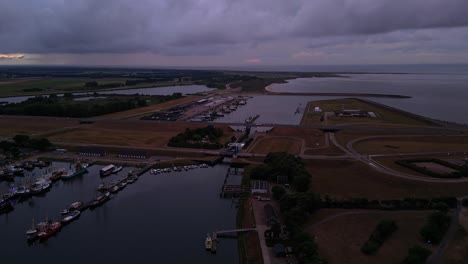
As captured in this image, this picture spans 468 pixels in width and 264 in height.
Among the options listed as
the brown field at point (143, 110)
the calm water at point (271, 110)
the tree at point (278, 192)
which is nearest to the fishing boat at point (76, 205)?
the tree at point (278, 192)

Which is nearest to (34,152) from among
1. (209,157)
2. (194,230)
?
(209,157)

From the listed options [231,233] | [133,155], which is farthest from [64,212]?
[133,155]


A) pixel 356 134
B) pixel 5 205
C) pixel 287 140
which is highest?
pixel 356 134

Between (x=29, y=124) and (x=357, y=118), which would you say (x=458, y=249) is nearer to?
(x=357, y=118)

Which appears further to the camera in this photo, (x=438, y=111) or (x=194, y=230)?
(x=438, y=111)

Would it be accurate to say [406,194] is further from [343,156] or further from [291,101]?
[291,101]

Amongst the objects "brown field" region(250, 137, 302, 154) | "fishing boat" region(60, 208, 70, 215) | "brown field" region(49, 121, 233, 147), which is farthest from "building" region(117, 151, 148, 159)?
"fishing boat" region(60, 208, 70, 215)

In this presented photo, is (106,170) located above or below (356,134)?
below
